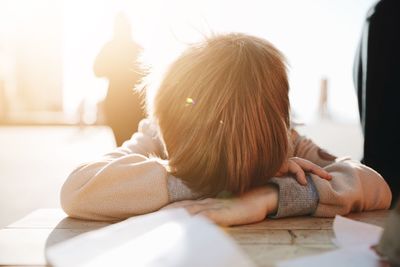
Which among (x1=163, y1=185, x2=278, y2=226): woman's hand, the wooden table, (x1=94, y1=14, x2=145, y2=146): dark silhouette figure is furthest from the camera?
(x1=94, y1=14, x2=145, y2=146): dark silhouette figure

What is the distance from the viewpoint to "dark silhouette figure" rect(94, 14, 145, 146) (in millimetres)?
2498

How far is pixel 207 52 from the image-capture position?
3.07 feet

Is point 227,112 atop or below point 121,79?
atop

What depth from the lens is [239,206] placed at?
0.91 m

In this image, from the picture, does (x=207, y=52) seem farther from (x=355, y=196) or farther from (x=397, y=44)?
(x=397, y=44)

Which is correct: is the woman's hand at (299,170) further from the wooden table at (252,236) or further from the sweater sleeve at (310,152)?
the sweater sleeve at (310,152)

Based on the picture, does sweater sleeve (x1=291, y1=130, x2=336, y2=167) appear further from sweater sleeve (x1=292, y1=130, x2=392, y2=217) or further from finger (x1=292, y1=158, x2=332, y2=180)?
finger (x1=292, y1=158, x2=332, y2=180)

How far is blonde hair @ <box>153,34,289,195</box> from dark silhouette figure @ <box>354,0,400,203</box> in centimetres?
54

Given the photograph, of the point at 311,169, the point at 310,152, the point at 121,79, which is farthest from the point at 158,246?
the point at 121,79

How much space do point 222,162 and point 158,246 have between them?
34cm

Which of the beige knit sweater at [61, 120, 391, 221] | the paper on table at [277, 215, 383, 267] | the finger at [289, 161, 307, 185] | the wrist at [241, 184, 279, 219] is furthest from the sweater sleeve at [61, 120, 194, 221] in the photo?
the paper on table at [277, 215, 383, 267]

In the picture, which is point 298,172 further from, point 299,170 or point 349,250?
point 349,250

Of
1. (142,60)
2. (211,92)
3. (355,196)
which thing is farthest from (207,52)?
(355,196)

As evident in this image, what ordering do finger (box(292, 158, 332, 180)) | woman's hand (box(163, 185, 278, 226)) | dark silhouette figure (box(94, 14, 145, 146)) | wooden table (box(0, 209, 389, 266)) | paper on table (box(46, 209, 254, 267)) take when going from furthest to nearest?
dark silhouette figure (box(94, 14, 145, 146))
finger (box(292, 158, 332, 180))
woman's hand (box(163, 185, 278, 226))
wooden table (box(0, 209, 389, 266))
paper on table (box(46, 209, 254, 267))
